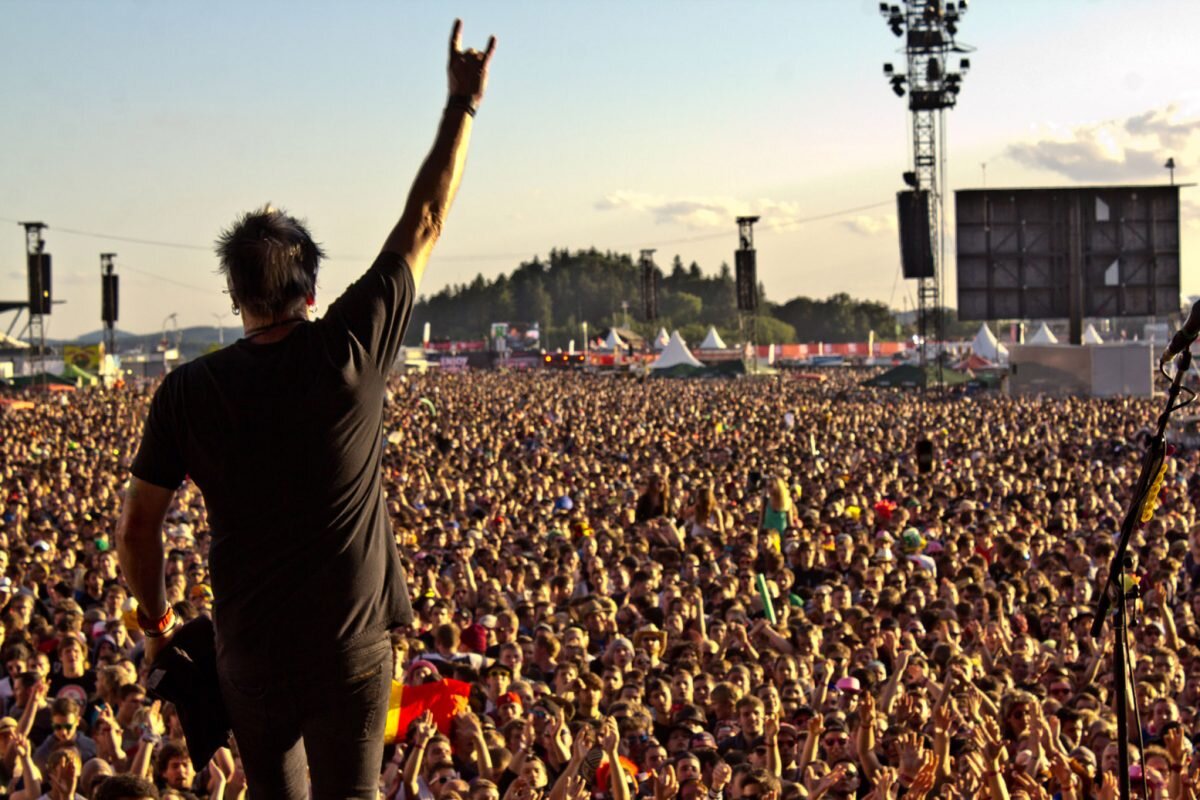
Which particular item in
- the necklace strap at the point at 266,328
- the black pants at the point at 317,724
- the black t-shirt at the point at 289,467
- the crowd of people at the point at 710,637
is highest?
the necklace strap at the point at 266,328

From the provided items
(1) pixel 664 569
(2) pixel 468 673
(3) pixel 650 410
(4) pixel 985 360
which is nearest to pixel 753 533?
(1) pixel 664 569

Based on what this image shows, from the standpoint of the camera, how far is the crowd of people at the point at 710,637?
592 cm

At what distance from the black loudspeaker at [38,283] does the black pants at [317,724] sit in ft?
148

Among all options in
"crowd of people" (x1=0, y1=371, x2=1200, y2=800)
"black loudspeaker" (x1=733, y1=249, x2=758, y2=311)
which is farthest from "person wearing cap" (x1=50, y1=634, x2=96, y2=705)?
"black loudspeaker" (x1=733, y1=249, x2=758, y2=311)

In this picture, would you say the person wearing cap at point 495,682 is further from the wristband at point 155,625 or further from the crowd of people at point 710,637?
the wristband at point 155,625

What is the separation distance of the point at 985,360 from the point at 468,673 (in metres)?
51.9

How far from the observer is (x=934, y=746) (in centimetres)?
612

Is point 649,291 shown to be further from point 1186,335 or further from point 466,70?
point 466,70

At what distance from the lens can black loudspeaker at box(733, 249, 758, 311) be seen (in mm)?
55031

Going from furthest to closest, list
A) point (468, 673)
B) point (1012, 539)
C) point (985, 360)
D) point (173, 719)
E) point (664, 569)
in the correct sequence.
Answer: point (985, 360) → point (1012, 539) → point (664, 569) → point (468, 673) → point (173, 719)

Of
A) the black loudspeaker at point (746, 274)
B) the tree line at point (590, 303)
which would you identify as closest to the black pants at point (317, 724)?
the black loudspeaker at point (746, 274)

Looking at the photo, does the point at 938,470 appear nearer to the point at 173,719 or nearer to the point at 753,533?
the point at 753,533

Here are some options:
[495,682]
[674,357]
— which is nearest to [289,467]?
[495,682]

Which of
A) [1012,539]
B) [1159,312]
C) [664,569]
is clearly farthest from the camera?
[1159,312]
